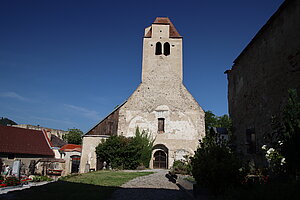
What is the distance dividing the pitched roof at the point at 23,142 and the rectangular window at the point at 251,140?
84.5ft

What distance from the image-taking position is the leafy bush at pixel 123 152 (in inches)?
721

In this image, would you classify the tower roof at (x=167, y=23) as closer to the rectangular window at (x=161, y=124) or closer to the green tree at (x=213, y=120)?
the rectangular window at (x=161, y=124)

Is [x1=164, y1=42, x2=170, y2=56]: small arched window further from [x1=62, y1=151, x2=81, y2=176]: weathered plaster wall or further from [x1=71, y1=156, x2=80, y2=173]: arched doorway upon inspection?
[x1=71, y1=156, x2=80, y2=173]: arched doorway

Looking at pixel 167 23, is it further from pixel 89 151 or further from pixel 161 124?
pixel 89 151

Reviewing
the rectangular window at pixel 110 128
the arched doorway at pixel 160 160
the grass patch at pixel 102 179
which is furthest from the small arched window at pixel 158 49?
the grass patch at pixel 102 179

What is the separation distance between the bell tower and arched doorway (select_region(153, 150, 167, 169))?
7188mm

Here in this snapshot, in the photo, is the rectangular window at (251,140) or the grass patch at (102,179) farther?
the rectangular window at (251,140)

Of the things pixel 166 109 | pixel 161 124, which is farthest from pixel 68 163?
pixel 166 109

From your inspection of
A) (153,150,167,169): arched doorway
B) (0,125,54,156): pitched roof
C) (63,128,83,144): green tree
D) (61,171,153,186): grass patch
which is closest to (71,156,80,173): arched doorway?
(0,125,54,156): pitched roof

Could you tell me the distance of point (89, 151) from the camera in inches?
803

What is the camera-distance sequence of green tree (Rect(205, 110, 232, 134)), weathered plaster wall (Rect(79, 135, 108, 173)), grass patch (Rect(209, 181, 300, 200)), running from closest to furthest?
grass patch (Rect(209, 181, 300, 200)) → weathered plaster wall (Rect(79, 135, 108, 173)) → green tree (Rect(205, 110, 232, 134))

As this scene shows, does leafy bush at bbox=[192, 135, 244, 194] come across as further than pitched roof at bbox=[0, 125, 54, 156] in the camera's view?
No

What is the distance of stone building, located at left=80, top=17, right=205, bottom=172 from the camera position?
2075 centimetres

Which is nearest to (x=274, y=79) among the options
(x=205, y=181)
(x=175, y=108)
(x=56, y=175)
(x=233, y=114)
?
(x=233, y=114)
